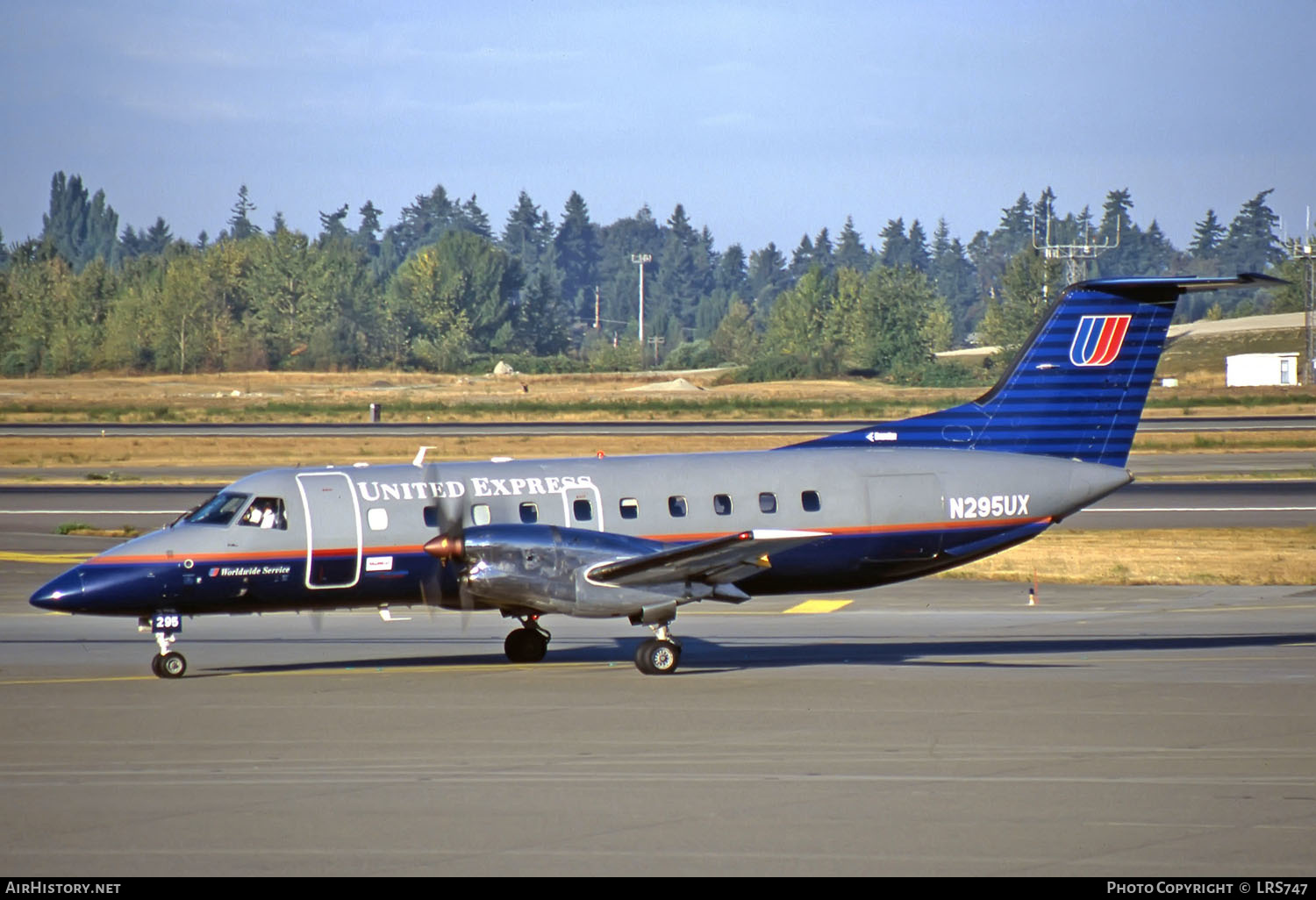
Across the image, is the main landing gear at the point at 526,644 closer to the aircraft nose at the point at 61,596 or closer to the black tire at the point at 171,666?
the black tire at the point at 171,666

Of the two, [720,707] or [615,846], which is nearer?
[615,846]

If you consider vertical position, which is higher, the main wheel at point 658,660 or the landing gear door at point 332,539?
the landing gear door at point 332,539

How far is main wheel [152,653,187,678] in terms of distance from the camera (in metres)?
19.1

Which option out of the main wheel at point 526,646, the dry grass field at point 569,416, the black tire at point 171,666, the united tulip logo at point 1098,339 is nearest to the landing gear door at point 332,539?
the black tire at point 171,666

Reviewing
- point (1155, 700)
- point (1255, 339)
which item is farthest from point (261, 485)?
point (1255, 339)

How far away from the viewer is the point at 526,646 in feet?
68.1

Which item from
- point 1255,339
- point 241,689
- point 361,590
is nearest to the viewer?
point 241,689

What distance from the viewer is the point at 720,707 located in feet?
55.1

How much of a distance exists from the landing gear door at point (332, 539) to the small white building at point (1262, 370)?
105 meters

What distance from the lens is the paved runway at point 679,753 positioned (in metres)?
10.6

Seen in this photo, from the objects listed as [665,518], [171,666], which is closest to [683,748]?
[665,518]

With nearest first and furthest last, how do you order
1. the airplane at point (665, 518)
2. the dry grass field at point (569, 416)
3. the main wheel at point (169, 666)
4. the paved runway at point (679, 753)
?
1. the paved runway at point (679, 753)
2. the airplane at point (665, 518)
3. the main wheel at point (169, 666)
4. the dry grass field at point (569, 416)

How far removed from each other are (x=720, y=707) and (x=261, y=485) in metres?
7.42
